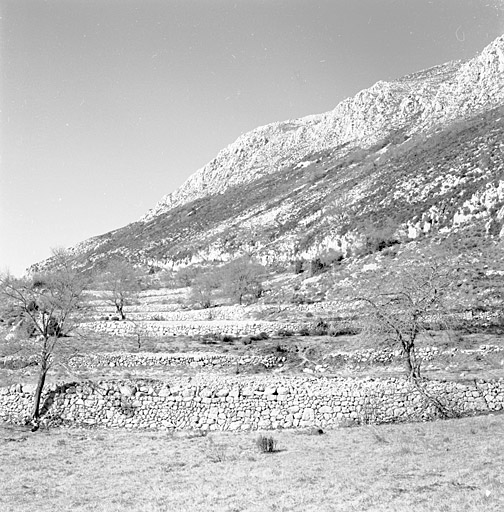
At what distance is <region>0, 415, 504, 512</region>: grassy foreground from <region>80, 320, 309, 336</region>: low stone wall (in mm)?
15988

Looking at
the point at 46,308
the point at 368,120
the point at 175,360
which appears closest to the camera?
the point at 46,308

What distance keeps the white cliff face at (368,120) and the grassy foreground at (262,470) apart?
93125mm

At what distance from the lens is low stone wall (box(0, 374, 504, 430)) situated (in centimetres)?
1602

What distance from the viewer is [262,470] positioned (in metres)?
11.0

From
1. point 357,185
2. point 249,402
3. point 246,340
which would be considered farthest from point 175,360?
point 357,185

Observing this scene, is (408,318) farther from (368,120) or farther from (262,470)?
(368,120)

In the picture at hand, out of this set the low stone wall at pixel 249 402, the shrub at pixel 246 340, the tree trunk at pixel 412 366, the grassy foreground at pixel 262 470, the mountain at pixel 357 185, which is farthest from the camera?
the mountain at pixel 357 185

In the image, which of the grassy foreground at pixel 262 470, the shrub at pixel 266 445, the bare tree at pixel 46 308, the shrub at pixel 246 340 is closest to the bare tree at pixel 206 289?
the shrub at pixel 246 340

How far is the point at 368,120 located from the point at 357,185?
2323 inches

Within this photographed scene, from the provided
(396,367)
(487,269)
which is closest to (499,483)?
(396,367)

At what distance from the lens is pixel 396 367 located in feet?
70.1

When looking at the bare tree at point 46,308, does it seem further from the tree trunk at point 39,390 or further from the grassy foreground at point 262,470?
the grassy foreground at point 262,470

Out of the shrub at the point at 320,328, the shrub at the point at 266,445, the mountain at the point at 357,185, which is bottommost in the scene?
the shrub at the point at 266,445

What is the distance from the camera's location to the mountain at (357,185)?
54.7 meters
